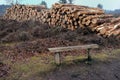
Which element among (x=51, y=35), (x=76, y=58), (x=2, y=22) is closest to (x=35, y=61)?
(x=76, y=58)

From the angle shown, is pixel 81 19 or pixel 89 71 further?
pixel 81 19

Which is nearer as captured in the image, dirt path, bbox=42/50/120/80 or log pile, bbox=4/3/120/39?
dirt path, bbox=42/50/120/80

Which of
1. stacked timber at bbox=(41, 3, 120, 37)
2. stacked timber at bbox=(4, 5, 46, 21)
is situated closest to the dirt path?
stacked timber at bbox=(41, 3, 120, 37)

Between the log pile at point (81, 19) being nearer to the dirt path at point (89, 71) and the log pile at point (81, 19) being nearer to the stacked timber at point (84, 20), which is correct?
the stacked timber at point (84, 20)

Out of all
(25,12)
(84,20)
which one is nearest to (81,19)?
(84,20)

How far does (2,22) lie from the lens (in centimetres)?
1678

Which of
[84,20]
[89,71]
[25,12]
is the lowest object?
[89,71]

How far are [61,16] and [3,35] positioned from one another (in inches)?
139

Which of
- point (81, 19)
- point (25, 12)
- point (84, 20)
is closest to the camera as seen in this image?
point (84, 20)

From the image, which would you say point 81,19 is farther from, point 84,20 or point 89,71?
point 89,71

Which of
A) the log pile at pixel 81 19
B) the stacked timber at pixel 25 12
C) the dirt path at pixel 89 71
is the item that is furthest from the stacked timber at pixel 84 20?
the dirt path at pixel 89 71

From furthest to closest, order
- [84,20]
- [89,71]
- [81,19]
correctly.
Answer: [81,19], [84,20], [89,71]

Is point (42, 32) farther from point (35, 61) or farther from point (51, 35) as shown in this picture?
point (35, 61)

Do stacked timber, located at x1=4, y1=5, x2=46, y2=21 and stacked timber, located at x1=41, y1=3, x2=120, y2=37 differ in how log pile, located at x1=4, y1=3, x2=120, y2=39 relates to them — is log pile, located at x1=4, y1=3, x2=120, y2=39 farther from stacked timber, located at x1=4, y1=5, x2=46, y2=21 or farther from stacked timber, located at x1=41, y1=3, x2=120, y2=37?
stacked timber, located at x1=4, y1=5, x2=46, y2=21
